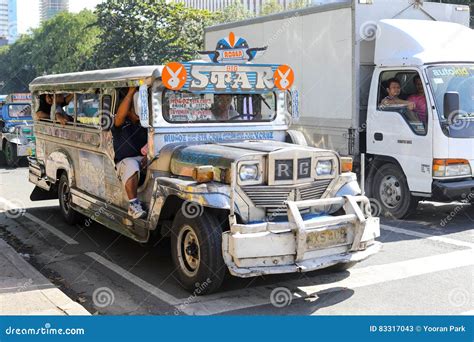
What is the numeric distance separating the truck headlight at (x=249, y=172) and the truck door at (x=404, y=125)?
13.3ft

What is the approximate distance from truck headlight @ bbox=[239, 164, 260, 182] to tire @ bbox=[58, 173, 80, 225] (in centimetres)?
410

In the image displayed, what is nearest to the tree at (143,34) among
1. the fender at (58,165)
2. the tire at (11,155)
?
the tire at (11,155)

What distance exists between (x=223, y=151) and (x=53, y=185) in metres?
4.52

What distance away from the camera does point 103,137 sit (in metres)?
7.28

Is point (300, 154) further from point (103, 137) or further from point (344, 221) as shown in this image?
point (103, 137)

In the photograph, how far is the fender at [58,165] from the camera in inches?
336

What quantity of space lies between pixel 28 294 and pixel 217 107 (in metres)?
→ 2.87

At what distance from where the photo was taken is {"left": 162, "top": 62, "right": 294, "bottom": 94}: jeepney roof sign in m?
6.38

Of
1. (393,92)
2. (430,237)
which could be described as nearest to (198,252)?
(430,237)

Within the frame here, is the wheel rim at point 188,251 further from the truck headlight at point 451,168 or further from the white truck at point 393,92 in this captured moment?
the truck headlight at point 451,168

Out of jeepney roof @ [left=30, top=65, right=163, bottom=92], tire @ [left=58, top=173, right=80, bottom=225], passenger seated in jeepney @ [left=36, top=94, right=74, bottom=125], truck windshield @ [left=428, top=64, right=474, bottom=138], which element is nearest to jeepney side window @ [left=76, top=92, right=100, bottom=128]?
jeepney roof @ [left=30, top=65, right=163, bottom=92]

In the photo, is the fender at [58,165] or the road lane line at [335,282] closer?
the road lane line at [335,282]

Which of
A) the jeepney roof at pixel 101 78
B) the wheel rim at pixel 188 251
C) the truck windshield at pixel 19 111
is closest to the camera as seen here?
the wheel rim at pixel 188 251

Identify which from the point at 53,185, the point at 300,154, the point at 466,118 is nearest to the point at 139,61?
the point at 53,185
